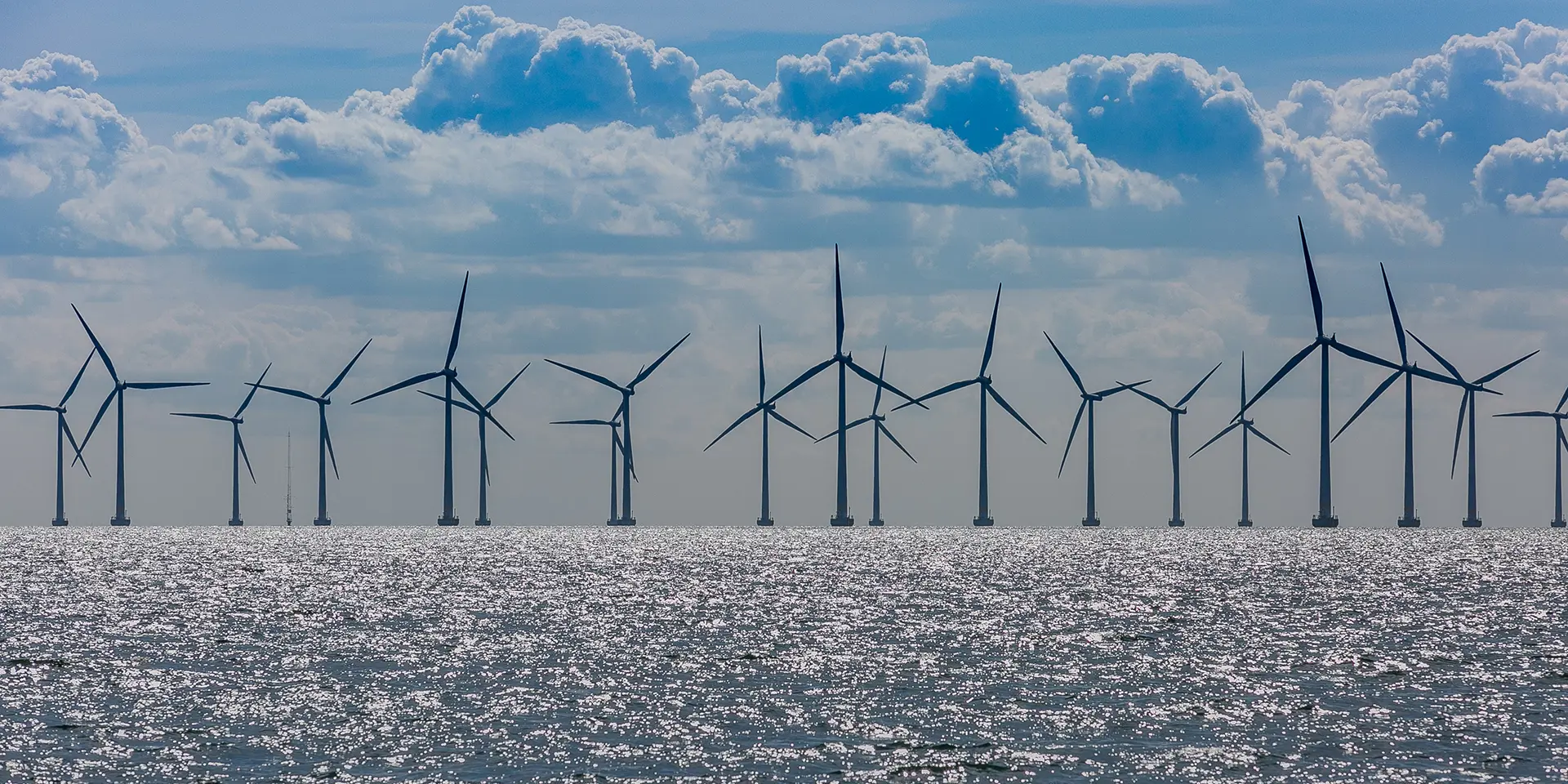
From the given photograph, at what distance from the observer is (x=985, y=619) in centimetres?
9375

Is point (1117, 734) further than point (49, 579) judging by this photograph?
No

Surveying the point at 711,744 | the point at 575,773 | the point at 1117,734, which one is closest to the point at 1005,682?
the point at 1117,734

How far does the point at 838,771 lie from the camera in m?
45.5

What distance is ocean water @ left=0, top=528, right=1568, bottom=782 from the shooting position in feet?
154

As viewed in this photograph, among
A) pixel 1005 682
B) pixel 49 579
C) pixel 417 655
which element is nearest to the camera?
pixel 1005 682

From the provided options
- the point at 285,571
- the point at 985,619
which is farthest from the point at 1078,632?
the point at 285,571

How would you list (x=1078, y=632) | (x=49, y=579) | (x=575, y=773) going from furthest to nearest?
(x=49, y=579) < (x=1078, y=632) < (x=575, y=773)

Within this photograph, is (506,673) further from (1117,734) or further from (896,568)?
(896,568)

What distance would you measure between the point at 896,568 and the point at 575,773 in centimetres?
11551

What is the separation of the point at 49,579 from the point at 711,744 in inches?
4235

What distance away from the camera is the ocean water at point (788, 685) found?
46812mm

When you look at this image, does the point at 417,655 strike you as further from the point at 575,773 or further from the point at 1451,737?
the point at 1451,737

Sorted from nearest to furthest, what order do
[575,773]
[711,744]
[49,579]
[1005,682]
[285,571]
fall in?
1. [575,773]
2. [711,744]
3. [1005,682]
4. [49,579]
5. [285,571]

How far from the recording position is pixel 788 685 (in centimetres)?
6259
